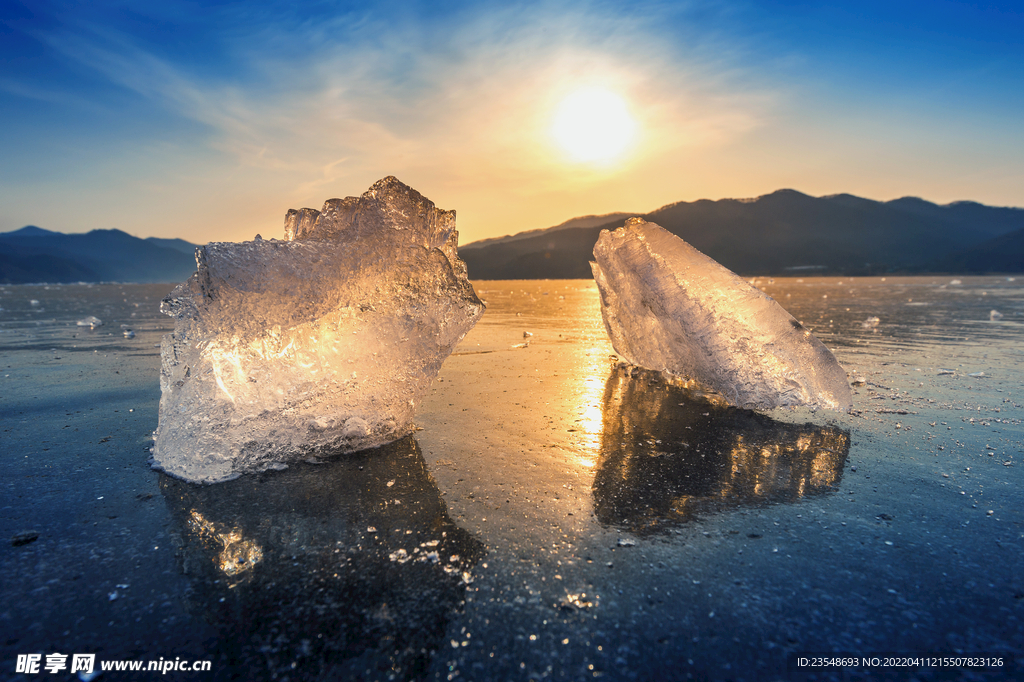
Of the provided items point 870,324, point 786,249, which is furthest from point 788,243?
point 870,324

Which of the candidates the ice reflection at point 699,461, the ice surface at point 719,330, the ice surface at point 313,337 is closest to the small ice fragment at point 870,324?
the ice surface at point 719,330

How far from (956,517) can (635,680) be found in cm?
229

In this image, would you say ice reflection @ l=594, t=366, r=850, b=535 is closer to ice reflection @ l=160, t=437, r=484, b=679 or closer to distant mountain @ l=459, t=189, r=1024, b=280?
ice reflection @ l=160, t=437, r=484, b=679

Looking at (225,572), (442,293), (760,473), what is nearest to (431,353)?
(442,293)

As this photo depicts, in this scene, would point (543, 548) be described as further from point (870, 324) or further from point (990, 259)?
point (990, 259)

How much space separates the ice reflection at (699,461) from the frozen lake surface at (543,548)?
0.08ft

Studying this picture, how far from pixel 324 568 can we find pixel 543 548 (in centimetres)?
104

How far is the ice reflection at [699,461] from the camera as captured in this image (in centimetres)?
292

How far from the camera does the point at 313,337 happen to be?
13.1ft

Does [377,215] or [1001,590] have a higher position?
[377,215]

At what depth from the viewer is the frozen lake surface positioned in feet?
5.84

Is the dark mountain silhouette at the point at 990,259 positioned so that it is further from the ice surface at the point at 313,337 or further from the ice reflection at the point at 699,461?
the ice surface at the point at 313,337

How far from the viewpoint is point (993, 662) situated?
5.59 ft

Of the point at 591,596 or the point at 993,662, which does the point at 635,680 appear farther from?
the point at 993,662
